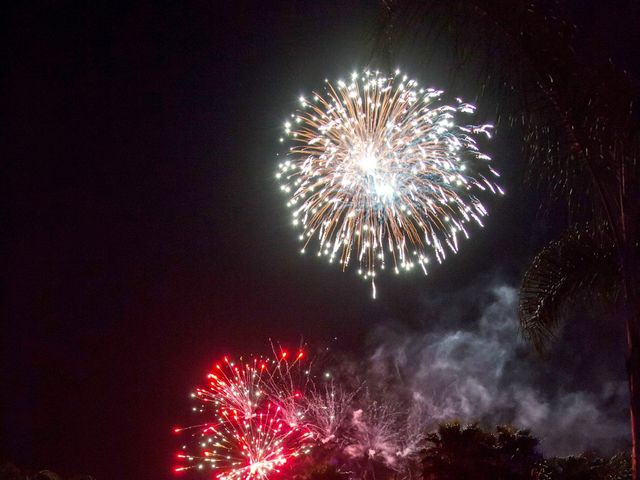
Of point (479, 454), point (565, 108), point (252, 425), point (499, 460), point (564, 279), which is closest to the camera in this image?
point (565, 108)

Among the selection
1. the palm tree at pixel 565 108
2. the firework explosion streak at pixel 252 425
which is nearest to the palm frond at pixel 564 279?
the palm tree at pixel 565 108

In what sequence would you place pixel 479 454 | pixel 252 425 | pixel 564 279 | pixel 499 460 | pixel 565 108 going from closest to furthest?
pixel 565 108 → pixel 564 279 → pixel 499 460 → pixel 479 454 → pixel 252 425

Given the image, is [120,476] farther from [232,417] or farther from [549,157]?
[549,157]

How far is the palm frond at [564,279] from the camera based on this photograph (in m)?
8.27

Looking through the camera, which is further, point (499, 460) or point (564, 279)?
point (499, 460)

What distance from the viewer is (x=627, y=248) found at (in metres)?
5.85

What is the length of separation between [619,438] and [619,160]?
15.6 m

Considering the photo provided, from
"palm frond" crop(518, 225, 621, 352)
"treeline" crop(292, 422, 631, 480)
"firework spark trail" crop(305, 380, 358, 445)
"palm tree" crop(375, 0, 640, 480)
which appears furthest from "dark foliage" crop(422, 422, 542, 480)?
"firework spark trail" crop(305, 380, 358, 445)

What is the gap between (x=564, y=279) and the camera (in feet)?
28.5

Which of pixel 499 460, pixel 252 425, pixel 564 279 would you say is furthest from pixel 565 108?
pixel 252 425

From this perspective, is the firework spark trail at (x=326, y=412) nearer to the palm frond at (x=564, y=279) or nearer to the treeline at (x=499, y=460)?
the treeline at (x=499, y=460)

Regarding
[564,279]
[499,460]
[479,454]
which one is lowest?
[499,460]

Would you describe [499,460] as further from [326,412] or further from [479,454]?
[326,412]

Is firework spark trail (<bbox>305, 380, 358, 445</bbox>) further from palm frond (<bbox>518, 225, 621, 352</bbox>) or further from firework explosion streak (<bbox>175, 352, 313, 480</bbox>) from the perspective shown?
palm frond (<bbox>518, 225, 621, 352</bbox>)
